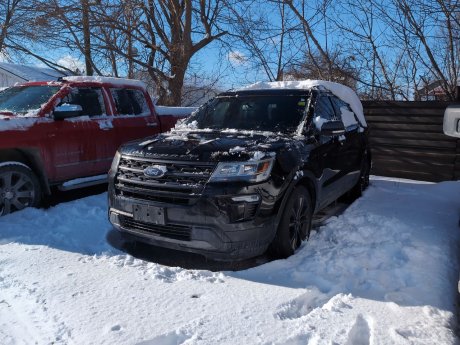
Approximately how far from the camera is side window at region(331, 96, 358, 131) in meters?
5.57

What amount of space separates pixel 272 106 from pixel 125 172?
6.21ft

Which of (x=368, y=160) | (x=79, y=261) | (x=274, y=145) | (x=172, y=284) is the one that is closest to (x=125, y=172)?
(x=79, y=261)

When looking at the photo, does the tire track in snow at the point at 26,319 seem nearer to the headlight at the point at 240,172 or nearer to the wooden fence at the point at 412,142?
the headlight at the point at 240,172

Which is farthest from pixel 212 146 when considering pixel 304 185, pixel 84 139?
pixel 84 139

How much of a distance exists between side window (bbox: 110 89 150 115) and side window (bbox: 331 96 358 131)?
3355 mm

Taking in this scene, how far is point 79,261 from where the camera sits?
3807mm

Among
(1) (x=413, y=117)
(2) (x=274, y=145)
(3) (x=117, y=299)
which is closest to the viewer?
(3) (x=117, y=299)

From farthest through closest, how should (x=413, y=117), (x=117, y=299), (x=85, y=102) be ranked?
(x=413, y=117) < (x=85, y=102) < (x=117, y=299)

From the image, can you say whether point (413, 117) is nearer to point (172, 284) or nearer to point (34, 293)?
point (172, 284)

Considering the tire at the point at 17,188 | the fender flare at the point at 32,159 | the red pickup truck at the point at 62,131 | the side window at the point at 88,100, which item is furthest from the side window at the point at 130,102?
the tire at the point at 17,188

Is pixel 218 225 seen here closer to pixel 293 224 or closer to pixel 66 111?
pixel 293 224

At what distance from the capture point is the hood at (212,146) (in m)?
3.52

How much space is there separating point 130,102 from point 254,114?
3038mm

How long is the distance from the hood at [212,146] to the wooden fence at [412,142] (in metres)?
5.48
